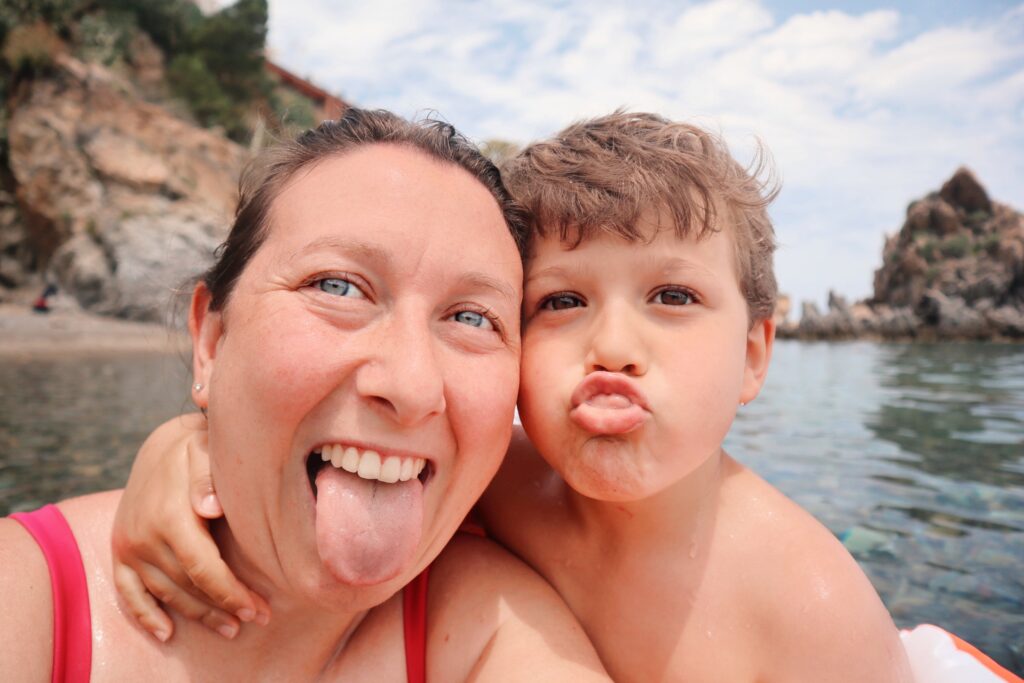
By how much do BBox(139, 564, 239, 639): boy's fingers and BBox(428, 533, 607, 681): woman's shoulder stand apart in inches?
18.9

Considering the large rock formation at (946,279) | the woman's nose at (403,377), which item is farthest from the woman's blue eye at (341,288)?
the large rock formation at (946,279)

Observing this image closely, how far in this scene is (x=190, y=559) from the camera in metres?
1.44

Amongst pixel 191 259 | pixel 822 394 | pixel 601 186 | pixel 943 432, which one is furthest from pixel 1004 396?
pixel 191 259

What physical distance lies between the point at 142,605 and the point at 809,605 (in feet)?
5.40

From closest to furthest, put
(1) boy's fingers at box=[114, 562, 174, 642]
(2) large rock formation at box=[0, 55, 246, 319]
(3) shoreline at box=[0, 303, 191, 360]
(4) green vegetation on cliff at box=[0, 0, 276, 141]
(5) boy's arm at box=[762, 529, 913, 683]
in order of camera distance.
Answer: (1) boy's fingers at box=[114, 562, 174, 642], (5) boy's arm at box=[762, 529, 913, 683], (3) shoreline at box=[0, 303, 191, 360], (2) large rock formation at box=[0, 55, 246, 319], (4) green vegetation on cliff at box=[0, 0, 276, 141]

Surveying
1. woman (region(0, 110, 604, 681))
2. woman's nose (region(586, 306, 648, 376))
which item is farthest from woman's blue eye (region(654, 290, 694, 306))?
woman (region(0, 110, 604, 681))

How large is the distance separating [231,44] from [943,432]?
33642 mm

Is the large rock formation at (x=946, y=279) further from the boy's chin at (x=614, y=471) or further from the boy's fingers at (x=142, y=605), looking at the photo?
the boy's fingers at (x=142, y=605)

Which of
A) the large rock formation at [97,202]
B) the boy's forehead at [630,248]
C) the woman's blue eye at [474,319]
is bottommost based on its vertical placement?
the woman's blue eye at [474,319]

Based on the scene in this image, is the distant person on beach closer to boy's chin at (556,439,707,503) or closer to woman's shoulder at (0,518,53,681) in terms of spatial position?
woman's shoulder at (0,518,53,681)

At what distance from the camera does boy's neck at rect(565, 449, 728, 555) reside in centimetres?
193

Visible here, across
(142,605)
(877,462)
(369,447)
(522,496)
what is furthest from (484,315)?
(877,462)

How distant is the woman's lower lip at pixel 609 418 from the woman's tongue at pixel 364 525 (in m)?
0.44

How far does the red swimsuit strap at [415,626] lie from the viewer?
5.24 feet
